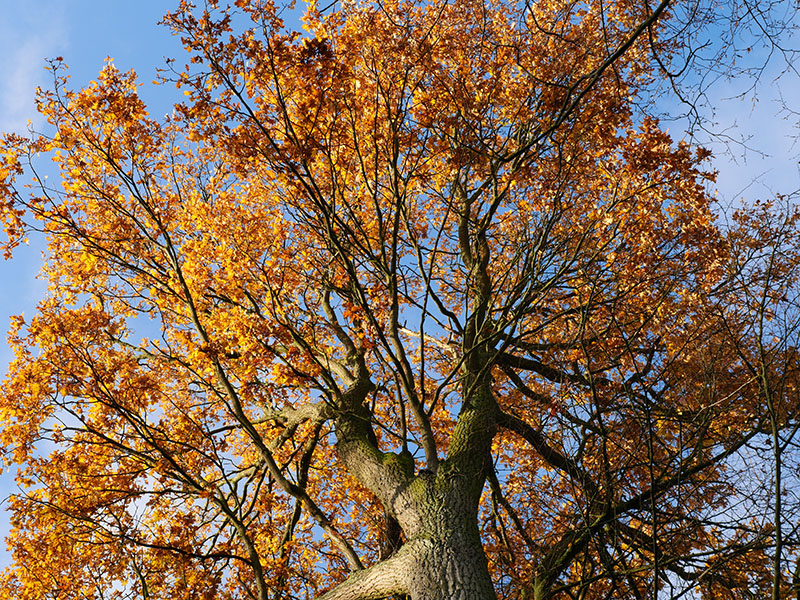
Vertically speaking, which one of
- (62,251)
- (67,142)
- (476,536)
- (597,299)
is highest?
(62,251)

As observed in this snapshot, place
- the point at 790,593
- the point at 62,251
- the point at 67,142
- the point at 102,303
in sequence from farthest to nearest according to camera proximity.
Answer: the point at 102,303 → the point at 62,251 → the point at 67,142 → the point at 790,593

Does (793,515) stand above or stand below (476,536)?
below

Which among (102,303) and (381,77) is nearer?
(381,77)

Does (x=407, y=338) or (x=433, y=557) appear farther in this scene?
(x=407, y=338)

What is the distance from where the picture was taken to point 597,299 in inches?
364

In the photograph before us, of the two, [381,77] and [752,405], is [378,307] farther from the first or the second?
[752,405]

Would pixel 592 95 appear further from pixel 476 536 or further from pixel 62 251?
pixel 62 251

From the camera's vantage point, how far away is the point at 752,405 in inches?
281

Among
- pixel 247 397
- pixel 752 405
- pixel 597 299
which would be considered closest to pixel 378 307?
pixel 247 397

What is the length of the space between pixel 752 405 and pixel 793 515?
2.67 m

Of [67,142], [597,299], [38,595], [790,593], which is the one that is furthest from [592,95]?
[38,595]

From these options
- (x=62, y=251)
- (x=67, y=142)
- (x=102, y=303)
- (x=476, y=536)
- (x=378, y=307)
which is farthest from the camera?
(x=102, y=303)

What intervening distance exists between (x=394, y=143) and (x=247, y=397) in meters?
4.31

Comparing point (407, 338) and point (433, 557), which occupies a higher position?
point (407, 338)
